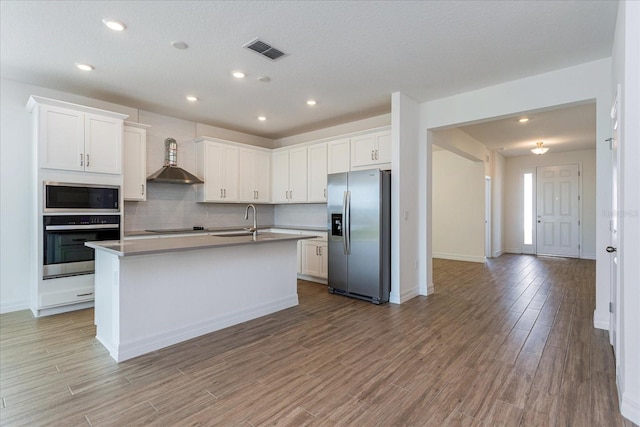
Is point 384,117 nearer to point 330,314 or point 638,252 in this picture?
point 330,314

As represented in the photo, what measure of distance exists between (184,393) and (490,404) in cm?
204

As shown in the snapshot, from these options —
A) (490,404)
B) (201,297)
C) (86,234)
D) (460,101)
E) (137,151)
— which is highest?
(460,101)

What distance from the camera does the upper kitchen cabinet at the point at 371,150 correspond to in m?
4.65

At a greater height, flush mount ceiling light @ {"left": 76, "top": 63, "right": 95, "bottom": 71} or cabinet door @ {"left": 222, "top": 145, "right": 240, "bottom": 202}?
flush mount ceiling light @ {"left": 76, "top": 63, "right": 95, "bottom": 71}

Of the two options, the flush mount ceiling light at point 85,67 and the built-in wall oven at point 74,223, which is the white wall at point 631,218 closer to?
the flush mount ceiling light at point 85,67

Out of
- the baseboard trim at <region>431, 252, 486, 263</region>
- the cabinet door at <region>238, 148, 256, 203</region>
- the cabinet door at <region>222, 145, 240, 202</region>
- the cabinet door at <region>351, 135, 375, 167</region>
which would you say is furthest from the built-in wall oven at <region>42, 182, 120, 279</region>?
the baseboard trim at <region>431, 252, 486, 263</region>

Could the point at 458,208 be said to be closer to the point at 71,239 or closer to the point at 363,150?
the point at 363,150

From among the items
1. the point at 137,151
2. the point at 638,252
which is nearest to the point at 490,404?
the point at 638,252

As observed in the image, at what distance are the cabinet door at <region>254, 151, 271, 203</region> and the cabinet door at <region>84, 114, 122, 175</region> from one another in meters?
2.43

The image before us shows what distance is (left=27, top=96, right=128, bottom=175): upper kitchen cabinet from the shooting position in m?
3.64

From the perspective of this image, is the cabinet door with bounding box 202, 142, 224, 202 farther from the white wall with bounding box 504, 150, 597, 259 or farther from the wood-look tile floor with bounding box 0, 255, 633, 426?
the white wall with bounding box 504, 150, 597, 259

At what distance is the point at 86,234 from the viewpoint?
12.9ft

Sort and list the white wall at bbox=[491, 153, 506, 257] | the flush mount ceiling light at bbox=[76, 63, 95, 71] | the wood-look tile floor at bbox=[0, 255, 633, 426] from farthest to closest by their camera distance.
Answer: the white wall at bbox=[491, 153, 506, 257]
the flush mount ceiling light at bbox=[76, 63, 95, 71]
the wood-look tile floor at bbox=[0, 255, 633, 426]

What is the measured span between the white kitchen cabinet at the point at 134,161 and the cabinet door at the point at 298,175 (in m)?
2.47
